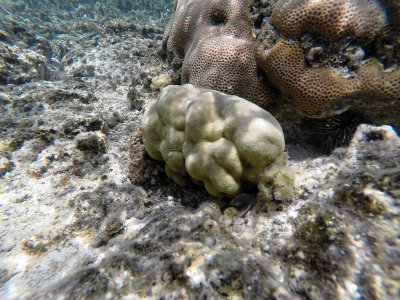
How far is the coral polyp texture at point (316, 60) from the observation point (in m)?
2.53

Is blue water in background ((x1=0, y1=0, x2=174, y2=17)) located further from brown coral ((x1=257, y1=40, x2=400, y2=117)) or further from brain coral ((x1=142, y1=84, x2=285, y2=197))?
brain coral ((x1=142, y1=84, x2=285, y2=197))

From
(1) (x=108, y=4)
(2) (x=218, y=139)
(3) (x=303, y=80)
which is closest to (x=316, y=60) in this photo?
(3) (x=303, y=80)

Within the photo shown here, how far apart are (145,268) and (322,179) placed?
2017mm

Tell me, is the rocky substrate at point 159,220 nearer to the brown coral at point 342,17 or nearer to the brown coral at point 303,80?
the brown coral at point 303,80

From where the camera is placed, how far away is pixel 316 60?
274 centimetres

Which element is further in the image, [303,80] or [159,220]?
[303,80]

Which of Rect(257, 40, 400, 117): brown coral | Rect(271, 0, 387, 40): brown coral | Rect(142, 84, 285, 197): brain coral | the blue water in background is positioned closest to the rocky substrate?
Rect(142, 84, 285, 197): brain coral

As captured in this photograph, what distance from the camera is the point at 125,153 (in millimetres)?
3848

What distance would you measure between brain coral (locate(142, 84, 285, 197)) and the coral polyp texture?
79cm

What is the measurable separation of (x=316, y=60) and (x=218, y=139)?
1.87m

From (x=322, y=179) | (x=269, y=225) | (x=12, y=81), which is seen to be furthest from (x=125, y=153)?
(x=12, y=81)

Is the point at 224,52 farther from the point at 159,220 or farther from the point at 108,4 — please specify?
the point at 108,4

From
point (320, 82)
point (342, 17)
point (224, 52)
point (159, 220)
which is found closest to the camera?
point (159, 220)

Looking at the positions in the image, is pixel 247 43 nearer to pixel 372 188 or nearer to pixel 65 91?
pixel 372 188
